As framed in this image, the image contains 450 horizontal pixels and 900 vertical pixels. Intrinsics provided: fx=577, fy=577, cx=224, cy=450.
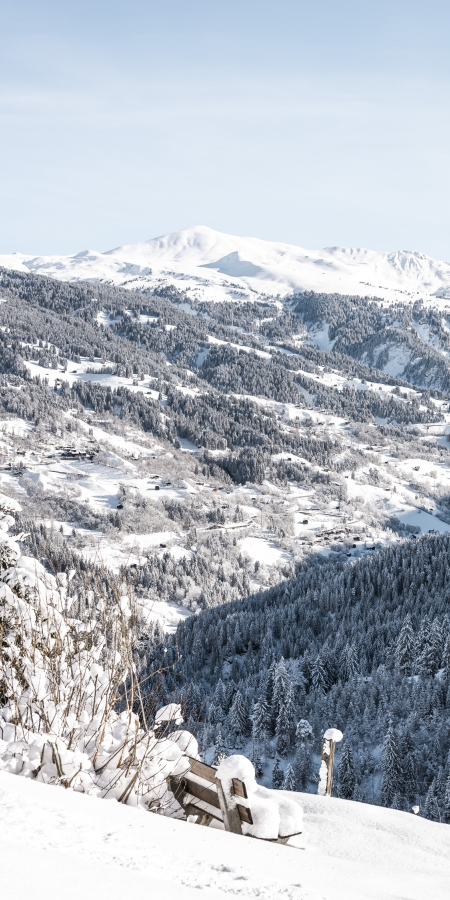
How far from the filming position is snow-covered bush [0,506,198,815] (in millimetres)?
7875

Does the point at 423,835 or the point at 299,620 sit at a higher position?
the point at 423,835

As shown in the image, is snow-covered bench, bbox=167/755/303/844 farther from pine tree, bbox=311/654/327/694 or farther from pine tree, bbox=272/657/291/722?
pine tree, bbox=311/654/327/694

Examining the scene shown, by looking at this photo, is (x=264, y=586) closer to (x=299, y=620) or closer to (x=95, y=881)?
(x=299, y=620)

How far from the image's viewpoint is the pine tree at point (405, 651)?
6331cm

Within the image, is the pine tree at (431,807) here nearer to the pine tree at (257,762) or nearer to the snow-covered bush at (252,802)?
the pine tree at (257,762)

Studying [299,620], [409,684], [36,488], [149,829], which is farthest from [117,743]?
[36,488]

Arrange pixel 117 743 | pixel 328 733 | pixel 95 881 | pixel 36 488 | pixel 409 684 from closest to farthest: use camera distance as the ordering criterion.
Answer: pixel 95 881
pixel 117 743
pixel 328 733
pixel 409 684
pixel 36 488

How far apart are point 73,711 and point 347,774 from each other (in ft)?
159

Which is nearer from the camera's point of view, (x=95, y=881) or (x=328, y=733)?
(x=95, y=881)

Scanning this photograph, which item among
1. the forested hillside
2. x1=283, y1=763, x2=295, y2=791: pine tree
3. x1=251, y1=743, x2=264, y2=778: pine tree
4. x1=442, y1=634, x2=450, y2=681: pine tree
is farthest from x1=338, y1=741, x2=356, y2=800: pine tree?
x1=442, y1=634, x2=450, y2=681: pine tree

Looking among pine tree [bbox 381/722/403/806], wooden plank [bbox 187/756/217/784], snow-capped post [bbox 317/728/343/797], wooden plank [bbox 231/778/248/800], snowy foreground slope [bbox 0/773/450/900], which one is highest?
snowy foreground slope [bbox 0/773/450/900]

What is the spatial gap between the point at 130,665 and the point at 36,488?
138 m

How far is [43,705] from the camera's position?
849cm

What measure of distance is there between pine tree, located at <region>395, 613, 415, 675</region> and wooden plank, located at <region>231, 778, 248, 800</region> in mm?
61566
